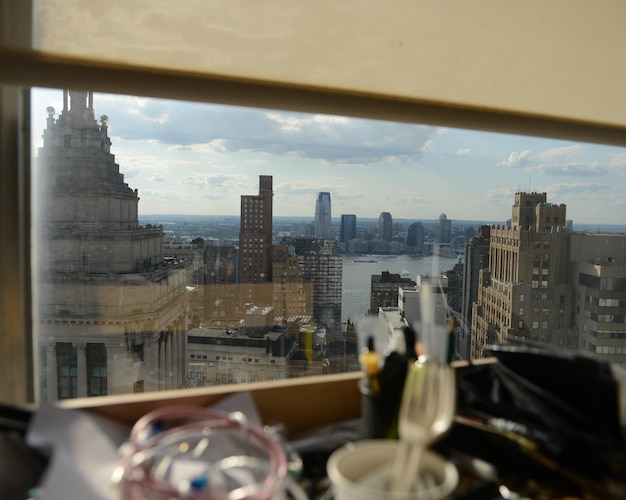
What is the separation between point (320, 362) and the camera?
1.58 metres

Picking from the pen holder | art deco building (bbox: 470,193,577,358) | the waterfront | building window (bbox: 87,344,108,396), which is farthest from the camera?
art deco building (bbox: 470,193,577,358)

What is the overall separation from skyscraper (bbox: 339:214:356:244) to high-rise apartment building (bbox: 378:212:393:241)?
0.10m

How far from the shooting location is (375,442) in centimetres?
55

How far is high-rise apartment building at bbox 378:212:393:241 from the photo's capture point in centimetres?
183

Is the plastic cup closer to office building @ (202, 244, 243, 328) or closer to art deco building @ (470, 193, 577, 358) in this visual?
office building @ (202, 244, 243, 328)

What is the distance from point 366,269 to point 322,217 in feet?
0.95

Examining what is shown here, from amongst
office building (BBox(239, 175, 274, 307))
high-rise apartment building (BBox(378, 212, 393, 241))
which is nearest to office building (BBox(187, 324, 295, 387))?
office building (BBox(239, 175, 274, 307))

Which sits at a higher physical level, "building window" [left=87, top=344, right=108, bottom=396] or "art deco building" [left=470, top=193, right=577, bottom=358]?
"art deco building" [left=470, top=193, right=577, bottom=358]

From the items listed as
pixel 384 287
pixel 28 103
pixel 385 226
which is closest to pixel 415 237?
pixel 385 226

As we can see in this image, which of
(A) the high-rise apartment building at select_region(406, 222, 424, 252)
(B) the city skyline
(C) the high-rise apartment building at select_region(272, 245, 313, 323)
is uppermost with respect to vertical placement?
(B) the city skyline

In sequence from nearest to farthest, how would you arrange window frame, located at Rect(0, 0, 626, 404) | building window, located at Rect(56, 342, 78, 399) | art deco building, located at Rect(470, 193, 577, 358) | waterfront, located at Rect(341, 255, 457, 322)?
window frame, located at Rect(0, 0, 626, 404)
building window, located at Rect(56, 342, 78, 399)
waterfront, located at Rect(341, 255, 457, 322)
art deco building, located at Rect(470, 193, 577, 358)

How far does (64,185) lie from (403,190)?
149cm

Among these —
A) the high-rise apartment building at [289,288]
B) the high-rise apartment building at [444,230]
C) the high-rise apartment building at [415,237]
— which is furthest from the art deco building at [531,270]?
the high-rise apartment building at [289,288]

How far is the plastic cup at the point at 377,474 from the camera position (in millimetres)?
437
